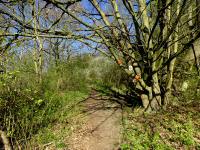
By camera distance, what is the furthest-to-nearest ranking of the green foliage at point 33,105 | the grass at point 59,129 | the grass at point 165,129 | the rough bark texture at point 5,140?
the grass at point 59,129, the grass at point 165,129, the rough bark texture at point 5,140, the green foliage at point 33,105

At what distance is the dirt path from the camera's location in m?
7.48

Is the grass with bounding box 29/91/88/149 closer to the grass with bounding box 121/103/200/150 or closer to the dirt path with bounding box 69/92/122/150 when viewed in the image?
the dirt path with bounding box 69/92/122/150

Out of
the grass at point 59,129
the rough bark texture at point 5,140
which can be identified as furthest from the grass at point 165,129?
the rough bark texture at point 5,140

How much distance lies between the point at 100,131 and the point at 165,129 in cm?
188

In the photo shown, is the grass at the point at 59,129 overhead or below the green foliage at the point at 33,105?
below

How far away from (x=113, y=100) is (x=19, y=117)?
6249mm

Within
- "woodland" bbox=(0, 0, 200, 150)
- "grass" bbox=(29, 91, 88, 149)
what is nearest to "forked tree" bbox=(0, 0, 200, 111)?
"woodland" bbox=(0, 0, 200, 150)

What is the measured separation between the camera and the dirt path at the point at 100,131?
7.48m

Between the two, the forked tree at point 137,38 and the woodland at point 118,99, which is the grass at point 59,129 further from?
the forked tree at point 137,38

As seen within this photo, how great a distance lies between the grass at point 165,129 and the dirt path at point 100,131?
0.33 m

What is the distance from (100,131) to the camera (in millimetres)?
8453

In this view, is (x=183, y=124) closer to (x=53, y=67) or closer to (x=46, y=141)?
(x=46, y=141)

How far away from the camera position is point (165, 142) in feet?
23.1

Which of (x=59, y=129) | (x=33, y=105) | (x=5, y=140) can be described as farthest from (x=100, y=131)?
(x=5, y=140)
